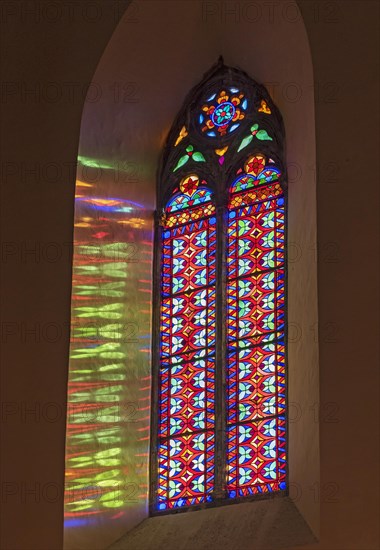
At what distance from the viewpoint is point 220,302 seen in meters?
13.6

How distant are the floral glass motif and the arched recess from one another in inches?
8.7

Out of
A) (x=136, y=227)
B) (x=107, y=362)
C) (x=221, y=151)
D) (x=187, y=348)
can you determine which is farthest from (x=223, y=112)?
(x=107, y=362)

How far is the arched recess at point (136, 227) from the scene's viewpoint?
42.3 feet

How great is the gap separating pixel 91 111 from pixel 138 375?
6.58ft

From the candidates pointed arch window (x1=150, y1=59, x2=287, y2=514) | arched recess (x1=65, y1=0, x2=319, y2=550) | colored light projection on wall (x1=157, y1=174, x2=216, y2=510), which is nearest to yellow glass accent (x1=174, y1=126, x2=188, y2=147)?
pointed arch window (x1=150, y1=59, x2=287, y2=514)

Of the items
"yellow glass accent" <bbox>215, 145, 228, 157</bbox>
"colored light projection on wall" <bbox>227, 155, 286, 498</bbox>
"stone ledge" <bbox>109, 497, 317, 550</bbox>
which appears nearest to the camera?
"stone ledge" <bbox>109, 497, 317, 550</bbox>

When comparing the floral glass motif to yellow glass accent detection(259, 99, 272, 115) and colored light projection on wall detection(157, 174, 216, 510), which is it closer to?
yellow glass accent detection(259, 99, 272, 115)

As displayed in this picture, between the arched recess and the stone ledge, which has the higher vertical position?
the arched recess

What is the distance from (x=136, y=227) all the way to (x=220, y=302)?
1010mm

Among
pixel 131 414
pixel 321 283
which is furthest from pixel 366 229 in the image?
pixel 131 414

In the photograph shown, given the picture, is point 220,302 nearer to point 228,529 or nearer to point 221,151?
point 221,151

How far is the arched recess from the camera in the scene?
12.9m

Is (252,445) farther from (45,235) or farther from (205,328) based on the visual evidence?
(45,235)

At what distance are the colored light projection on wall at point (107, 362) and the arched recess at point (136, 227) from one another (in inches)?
0.4
